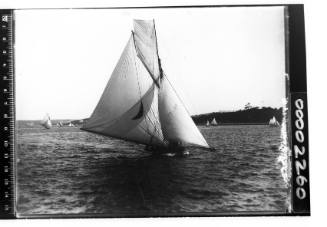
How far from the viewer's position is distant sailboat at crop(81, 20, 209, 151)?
2055 millimetres

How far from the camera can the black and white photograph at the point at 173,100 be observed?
203 cm

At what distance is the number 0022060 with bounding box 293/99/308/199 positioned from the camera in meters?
2.01

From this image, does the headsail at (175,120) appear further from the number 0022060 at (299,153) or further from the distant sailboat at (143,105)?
the number 0022060 at (299,153)

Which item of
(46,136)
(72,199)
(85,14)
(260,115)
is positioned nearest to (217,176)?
(260,115)

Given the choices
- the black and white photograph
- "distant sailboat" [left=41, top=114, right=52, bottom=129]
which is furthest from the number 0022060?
"distant sailboat" [left=41, top=114, right=52, bottom=129]

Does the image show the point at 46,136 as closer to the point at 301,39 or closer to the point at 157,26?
the point at 157,26

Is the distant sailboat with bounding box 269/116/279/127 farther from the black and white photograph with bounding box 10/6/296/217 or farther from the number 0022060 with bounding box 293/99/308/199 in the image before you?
the number 0022060 with bounding box 293/99/308/199

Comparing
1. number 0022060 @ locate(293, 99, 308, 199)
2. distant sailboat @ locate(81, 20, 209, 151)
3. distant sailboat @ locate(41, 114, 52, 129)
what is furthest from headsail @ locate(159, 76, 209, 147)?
distant sailboat @ locate(41, 114, 52, 129)

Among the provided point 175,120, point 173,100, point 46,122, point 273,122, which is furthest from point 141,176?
point 273,122

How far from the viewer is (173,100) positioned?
208 centimetres

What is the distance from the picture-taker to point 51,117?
6.68ft

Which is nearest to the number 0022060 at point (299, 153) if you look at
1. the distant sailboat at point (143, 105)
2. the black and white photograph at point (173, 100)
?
the black and white photograph at point (173, 100)

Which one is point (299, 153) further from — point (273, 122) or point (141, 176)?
point (141, 176)

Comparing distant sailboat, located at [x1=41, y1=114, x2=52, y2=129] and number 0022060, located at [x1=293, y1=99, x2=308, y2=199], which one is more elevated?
distant sailboat, located at [x1=41, y1=114, x2=52, y2=129]
